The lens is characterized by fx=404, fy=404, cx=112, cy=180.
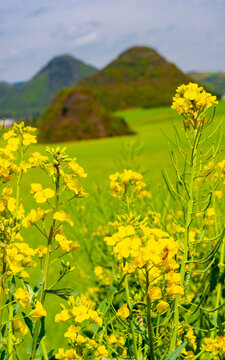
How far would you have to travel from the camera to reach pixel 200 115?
1026mm

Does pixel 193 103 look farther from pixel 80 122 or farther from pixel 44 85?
pixel 44 85

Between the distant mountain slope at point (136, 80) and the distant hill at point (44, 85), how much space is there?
49.0 meters

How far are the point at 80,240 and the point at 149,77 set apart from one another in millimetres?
41979

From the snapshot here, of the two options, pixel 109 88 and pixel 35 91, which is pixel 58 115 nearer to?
pixel 109 88

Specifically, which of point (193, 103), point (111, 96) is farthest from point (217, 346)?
point (111, 96)

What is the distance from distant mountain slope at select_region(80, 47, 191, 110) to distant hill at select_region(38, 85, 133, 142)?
18.2 m

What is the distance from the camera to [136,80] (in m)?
42.0

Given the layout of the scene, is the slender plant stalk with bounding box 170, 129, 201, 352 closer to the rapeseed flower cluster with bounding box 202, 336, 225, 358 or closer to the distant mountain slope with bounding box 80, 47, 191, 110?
the rapeseed flower cluster with bounding box 202, 336, 225, 358

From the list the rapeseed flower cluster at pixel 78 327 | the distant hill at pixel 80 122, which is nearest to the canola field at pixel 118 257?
the rapeseed flower cluster at pixel 78 327

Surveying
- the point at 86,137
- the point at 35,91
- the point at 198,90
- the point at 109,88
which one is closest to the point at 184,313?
the point at 198,90

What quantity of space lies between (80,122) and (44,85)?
4435 inches

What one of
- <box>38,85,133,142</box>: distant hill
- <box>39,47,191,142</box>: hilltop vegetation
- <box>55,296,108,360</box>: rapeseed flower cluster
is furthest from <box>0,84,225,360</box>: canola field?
A: <box>38,85,133,142</box>: distant hill

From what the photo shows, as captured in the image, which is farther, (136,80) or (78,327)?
(136,80)

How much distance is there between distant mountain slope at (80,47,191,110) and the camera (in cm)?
3509
